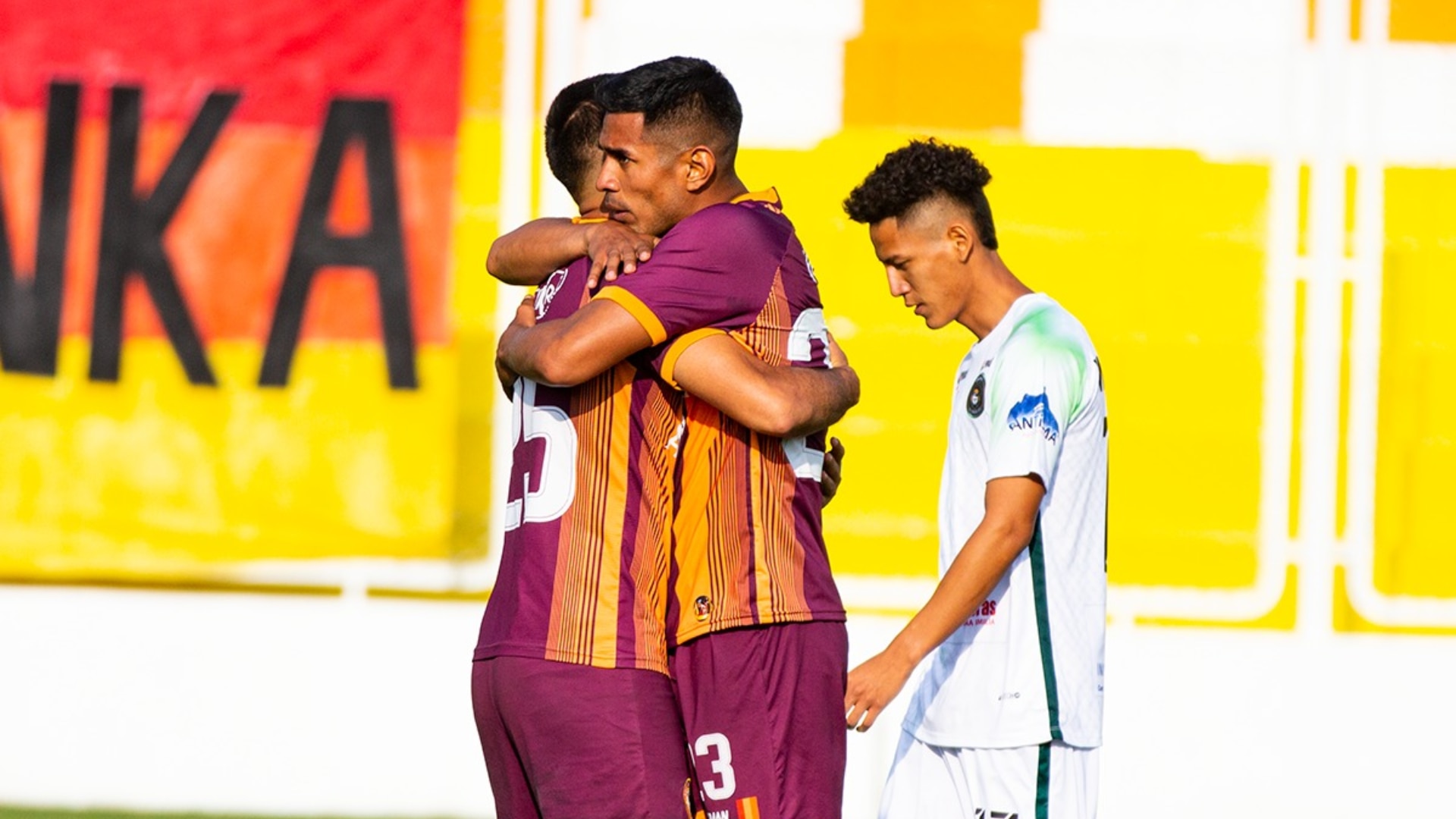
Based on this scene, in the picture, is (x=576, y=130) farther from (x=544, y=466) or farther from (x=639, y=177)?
(x=544, y=466)

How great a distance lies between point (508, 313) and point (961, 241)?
2520mm

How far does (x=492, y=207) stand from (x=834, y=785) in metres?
3.13

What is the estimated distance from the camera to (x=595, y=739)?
2.76 meters

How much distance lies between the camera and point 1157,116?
5551mm

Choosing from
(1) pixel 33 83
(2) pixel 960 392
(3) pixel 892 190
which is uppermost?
(1) pixel 33 83

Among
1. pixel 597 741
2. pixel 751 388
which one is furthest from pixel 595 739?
pixel 751 388

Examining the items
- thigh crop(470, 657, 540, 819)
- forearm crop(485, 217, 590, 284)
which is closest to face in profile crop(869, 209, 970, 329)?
forearm crop(485, 217, 590, 284)

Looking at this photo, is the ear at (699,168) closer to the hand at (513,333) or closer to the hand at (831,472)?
the hand at (513,333)

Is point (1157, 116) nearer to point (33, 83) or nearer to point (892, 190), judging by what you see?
point (892, 190)

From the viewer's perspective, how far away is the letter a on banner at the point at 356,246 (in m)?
5.60

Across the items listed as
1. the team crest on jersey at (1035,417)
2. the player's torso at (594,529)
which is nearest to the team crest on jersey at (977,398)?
the team crest on jersey at (1035,417)

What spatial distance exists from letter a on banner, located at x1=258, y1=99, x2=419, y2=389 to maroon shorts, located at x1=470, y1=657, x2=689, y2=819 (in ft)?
9.54

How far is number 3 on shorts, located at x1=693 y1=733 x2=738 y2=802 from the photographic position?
110 inches

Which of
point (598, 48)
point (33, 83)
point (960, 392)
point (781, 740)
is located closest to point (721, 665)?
point (781, 740)
